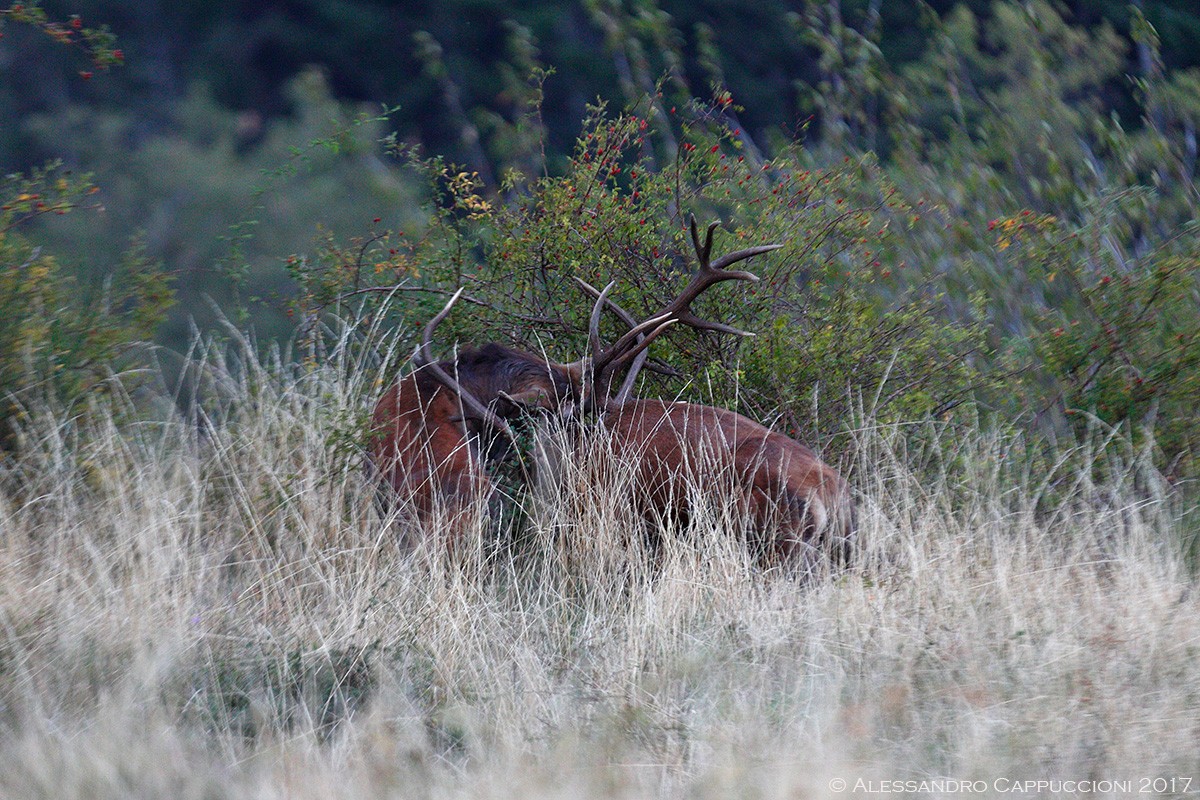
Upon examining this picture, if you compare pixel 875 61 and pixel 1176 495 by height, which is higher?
pixel 875 61

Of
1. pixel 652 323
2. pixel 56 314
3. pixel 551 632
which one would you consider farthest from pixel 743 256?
pixel 56 314

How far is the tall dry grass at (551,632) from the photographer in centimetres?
333

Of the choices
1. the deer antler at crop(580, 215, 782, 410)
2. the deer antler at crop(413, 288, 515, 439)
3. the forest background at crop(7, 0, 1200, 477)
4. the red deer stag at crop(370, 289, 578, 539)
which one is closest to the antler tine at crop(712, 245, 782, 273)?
the deer antler at crop(580, 215, 782, 410)

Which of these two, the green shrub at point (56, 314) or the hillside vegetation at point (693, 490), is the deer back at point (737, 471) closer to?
the hillside vegetation at point (693, 490)

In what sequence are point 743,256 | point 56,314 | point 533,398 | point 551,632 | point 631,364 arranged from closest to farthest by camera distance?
point 551,632
point 743,256
point 533,398
point 56,314
point 631,364

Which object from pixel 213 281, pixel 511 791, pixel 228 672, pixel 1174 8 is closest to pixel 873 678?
pixel 511 791

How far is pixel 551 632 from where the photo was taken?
15.2 ft

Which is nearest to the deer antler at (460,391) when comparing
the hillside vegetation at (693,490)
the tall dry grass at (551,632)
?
the hillside vegetation at (693,490)

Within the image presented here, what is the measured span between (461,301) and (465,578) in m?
2.41

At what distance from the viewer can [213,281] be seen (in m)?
12.8

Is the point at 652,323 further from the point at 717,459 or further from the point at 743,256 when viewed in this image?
the point at 717,459

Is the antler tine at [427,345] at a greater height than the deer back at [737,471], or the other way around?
the antler tine at [427,345]

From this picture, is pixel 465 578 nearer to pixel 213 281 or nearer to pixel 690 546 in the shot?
pixel 690 546

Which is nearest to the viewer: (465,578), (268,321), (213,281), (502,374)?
(465,578)
